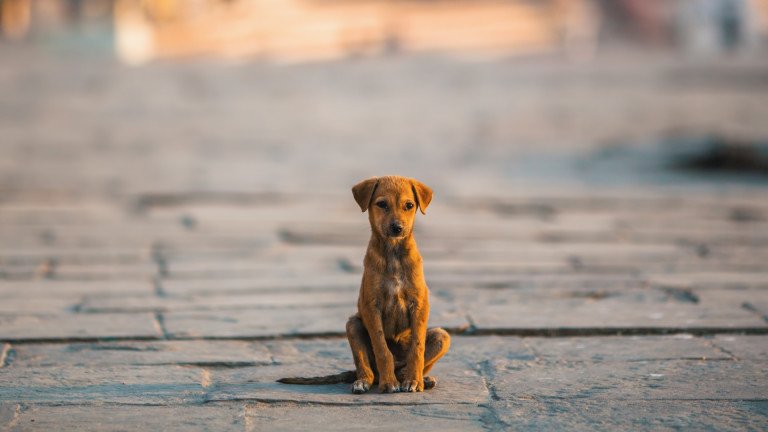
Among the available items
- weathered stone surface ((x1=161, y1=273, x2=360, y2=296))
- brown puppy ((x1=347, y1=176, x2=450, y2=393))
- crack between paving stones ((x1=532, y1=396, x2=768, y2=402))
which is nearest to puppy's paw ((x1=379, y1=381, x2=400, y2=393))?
brown puppy ((x1=347, y1=176, x2=450, y2=393))

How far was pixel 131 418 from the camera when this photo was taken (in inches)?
112

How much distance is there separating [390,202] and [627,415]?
3.19 ft

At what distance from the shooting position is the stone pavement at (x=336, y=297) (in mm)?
2994

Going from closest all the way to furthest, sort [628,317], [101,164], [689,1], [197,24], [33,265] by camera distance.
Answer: [628,317], [33,265], [101,164], [197,24], [689,1]

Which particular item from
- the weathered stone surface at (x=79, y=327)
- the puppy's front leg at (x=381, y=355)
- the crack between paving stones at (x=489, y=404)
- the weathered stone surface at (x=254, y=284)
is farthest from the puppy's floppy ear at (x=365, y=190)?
the weathered stone surface at (x=254, y=284)

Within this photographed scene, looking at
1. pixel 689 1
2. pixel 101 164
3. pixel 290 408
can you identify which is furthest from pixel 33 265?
pixel 689 1

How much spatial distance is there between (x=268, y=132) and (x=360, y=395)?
1145cm

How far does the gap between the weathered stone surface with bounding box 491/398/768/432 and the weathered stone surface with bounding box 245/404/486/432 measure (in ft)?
0.37

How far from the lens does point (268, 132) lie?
46.8ft

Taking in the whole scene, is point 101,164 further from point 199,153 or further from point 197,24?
point 197,24

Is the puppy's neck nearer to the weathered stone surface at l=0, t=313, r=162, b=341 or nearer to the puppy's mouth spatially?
the puppy's mouth

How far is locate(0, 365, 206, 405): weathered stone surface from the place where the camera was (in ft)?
10.0

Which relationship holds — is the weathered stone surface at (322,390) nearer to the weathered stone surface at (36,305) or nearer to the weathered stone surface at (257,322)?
the weathered stone surface at (257,322)

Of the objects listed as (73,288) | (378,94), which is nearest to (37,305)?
(73,288)
